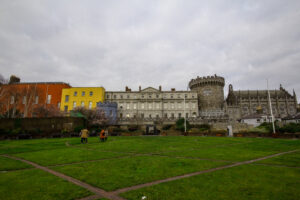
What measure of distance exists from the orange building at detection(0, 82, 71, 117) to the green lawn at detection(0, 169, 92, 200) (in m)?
47.1

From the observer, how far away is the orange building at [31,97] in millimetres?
45281

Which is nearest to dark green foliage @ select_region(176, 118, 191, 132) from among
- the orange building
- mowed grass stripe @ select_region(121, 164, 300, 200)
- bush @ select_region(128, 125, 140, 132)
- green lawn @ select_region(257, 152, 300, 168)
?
bush @ select_region(128, 125, 140, 132)

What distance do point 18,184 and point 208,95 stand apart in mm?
67992

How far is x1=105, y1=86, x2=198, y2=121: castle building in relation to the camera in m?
61.4

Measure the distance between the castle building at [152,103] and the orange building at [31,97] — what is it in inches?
662

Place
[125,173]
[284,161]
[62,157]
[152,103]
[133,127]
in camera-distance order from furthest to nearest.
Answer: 1. [152,103]
2. [133,127]
3. [62,157]
4. [284,161]
5. [125,173]

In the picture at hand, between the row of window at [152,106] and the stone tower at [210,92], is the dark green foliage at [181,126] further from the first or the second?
the stone tower at [210,92]

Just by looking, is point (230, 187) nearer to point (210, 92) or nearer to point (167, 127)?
point (167, 127)

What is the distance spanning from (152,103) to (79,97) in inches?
1009

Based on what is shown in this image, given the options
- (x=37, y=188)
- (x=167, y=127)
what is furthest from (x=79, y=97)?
(x=37, y=188)

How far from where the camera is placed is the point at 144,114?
61500mm

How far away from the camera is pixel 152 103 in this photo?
2453 inches

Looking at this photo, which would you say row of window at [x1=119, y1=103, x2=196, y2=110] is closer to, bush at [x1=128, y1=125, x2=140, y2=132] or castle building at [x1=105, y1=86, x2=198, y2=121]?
castle building at [x1=105, y1=86, x2=198, y2=121]

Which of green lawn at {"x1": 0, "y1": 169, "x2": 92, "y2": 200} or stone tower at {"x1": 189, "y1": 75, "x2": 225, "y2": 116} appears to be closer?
green lawn at {"x1": 0, "y1": 169, "x2": 92, "y2": 200}
